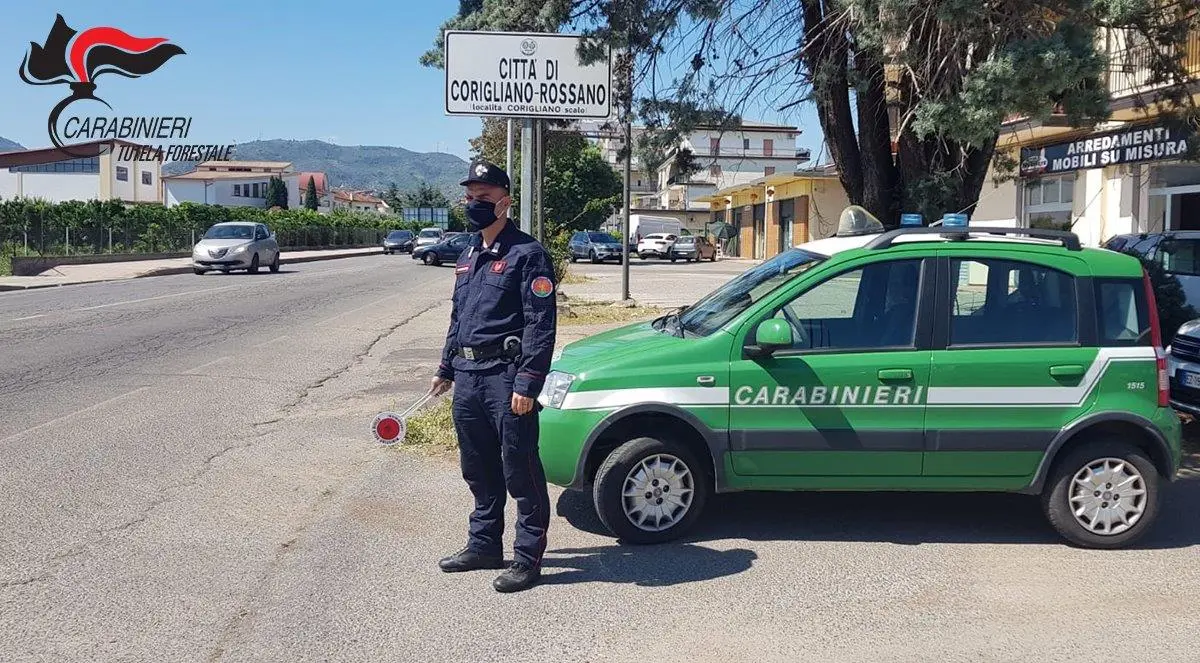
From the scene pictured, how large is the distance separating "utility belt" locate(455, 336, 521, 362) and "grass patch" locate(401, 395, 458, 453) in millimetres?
2846

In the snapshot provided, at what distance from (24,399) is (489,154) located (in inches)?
1173

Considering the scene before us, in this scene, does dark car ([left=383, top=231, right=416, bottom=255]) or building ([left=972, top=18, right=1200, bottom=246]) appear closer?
building ([left=972, top=18, right=1200, bottom=246])

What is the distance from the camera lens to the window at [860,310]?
18.4ft

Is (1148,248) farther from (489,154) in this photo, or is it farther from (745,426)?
(489,154)

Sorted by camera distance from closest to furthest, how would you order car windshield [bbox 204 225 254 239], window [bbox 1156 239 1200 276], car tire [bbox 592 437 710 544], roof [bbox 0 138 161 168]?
1. car tire [bbox 592 437 710 544]
2. window [bbox 1156 239 1200 276]
3. car windshield [bbox 204 225 254 239]
4. roof [bbox 0 138 161 168]

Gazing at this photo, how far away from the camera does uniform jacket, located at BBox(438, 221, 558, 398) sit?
4.68 metres

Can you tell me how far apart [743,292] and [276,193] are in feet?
358

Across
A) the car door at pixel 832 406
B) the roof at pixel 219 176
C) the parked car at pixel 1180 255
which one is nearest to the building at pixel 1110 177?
the parked car at pixel 1180 255

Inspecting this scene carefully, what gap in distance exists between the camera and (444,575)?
5098 millimetres

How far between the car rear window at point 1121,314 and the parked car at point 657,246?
44.9 m

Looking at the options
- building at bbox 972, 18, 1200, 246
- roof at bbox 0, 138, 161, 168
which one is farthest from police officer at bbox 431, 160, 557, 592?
roof at bbox 0, 138, 161, 168

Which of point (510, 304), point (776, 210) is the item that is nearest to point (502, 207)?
point (510, 304)

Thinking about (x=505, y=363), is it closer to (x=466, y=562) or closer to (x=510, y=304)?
(x=510, y=304)

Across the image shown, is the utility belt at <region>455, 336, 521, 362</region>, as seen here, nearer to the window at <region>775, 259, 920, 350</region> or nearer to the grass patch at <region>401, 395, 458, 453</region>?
the window at <region>775, 259, 920, 350</region>
